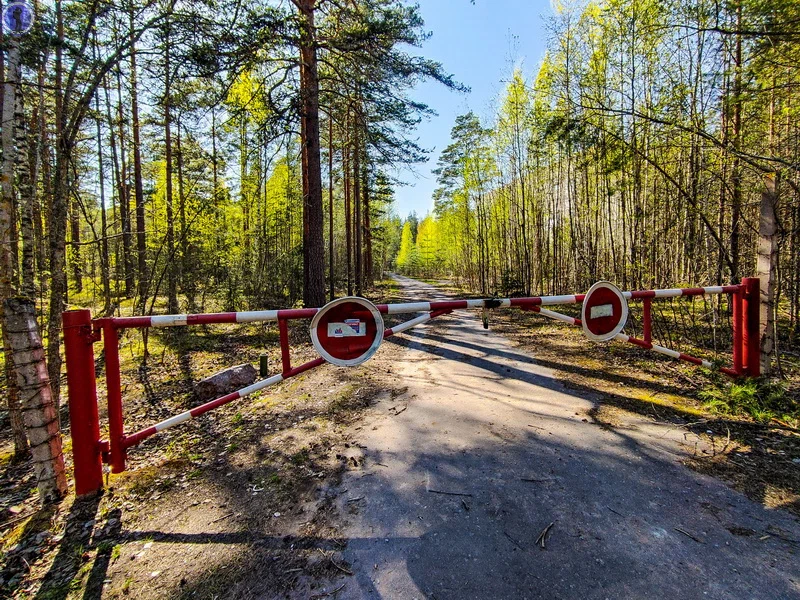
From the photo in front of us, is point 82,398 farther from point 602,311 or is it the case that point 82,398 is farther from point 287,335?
point 602,311

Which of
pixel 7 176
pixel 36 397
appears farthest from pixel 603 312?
pixel 7 176

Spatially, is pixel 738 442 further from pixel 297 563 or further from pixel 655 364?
pixel 297 563

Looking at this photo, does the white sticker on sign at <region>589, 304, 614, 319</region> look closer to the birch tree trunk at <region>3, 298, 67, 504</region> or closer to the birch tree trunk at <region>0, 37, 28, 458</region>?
the birch tree trunk at <region>3, 298, 67, 504</region>

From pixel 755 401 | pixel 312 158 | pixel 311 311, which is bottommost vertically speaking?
pixel 755 401

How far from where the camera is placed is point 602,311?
3469mm

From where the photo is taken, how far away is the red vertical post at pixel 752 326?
13.0 feet

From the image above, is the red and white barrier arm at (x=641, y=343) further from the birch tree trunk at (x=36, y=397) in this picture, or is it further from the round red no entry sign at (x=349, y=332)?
the birch tree trunk at (x=36, y=397)

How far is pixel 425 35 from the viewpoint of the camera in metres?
7.82

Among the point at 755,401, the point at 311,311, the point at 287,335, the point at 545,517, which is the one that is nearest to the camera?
the point at 545,517

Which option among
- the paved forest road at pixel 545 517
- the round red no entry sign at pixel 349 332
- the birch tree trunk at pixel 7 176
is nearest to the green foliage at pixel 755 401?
the paved forest road at pixel 545 517

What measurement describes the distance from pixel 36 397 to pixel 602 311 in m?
4.91

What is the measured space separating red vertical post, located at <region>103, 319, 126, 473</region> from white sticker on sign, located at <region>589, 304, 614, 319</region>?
420cm

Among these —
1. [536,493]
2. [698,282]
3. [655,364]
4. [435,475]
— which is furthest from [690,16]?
[435,475]

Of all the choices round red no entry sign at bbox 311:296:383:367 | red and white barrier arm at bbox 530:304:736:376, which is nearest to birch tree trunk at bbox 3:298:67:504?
round red no entry sign at bbox 311:296:383:367
